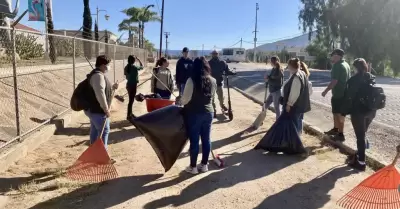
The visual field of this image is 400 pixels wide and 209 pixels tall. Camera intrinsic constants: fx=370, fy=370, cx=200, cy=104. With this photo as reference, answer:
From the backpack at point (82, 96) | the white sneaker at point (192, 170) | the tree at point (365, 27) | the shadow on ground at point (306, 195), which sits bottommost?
the shadow on ground at point (306, 195)

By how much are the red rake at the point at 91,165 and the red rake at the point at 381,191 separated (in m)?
3.18

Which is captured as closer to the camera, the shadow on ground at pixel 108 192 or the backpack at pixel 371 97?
A: the shadow on ground at pixel 108 192

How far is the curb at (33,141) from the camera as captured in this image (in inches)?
207

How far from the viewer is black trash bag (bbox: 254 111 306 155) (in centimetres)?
612

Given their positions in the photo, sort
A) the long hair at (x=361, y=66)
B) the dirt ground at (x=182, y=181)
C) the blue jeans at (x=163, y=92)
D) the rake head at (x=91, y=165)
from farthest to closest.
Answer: the blue jeans at (x=163, y=92) → the long hair at (x=361, y=66) → the rake head at (x=91, y=165) → the dirt ground at (x=182, y=181)

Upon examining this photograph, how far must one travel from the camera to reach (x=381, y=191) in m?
4.17

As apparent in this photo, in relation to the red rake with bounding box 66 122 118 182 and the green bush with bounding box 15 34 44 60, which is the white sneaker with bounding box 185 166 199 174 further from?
the green bush with bounding box 15 34 44 60

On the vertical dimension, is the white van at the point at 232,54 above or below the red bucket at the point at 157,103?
above

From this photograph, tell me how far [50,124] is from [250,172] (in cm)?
432

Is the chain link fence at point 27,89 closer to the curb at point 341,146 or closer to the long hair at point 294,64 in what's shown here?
the long hair at point 294,64

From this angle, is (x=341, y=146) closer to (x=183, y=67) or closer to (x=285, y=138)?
(x=285, y=138)

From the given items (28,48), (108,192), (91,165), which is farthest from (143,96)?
(28,48)

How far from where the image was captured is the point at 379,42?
3553cm

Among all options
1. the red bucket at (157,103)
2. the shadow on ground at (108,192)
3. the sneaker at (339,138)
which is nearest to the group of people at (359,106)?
the sneaker at (339,138)
